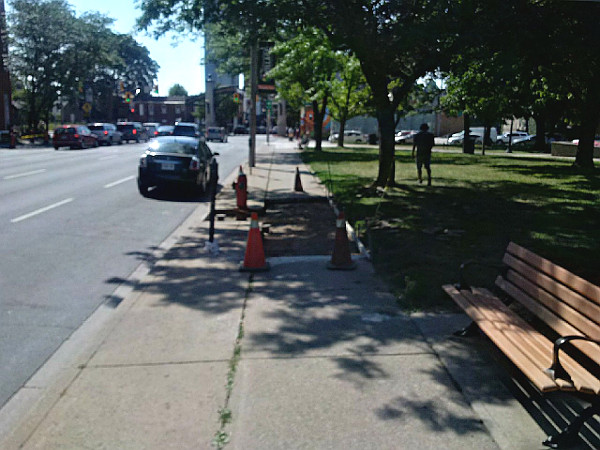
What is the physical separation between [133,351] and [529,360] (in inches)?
126

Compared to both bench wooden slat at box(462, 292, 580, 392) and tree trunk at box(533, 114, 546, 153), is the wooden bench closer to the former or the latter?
bench wooden slat at box(462, 292, 580, 392)

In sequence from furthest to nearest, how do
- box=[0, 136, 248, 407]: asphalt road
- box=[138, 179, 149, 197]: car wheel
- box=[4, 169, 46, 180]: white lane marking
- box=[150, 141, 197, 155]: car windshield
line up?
box=[4, 169, 46, 180]: white lane marking < box=[150, 141, 197, 155]: car windshield < box=[138, 179, 149, 197]: car wheel < box=[0, 136, 248, 407]: asphalt road

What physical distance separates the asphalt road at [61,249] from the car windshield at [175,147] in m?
1.28

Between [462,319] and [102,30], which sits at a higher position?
[102,30]

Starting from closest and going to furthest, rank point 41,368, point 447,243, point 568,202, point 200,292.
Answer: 1. point 41,368
2. point 200,292
3. point 447,243
4. point 568,202

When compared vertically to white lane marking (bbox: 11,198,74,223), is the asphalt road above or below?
below

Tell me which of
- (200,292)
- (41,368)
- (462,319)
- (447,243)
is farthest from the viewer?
(447,243)

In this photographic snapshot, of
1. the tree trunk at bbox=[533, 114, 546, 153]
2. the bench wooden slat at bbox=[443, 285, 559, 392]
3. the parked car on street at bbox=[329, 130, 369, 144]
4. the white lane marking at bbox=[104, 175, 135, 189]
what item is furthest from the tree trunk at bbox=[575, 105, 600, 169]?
the parked car on street at bbox=[329, 130, 369, 144]

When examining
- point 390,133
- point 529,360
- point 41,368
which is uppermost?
point 390,133

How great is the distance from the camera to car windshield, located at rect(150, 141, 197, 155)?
59.3ft

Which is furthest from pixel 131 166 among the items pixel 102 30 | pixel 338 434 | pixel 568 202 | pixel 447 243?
pixel 102 30

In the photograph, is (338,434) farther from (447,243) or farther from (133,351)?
(447,243)

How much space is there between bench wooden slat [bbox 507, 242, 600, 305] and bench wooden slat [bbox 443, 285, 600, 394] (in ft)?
1.37

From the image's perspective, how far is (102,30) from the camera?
65562mm
